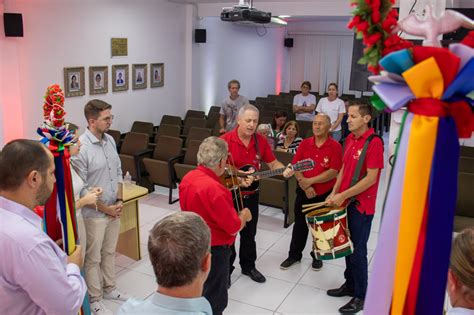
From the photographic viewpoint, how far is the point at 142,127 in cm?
827

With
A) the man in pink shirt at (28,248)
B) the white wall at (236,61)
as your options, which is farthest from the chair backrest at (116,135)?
the man in pink shirt at (28,248)

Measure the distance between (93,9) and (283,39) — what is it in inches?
388

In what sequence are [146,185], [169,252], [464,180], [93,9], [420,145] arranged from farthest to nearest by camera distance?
[93,9] < [146,185] < [464,180] < [169,252] < [420,145]

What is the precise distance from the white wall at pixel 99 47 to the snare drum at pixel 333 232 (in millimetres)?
4783

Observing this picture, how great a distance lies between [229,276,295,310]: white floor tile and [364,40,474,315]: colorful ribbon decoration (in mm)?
2745

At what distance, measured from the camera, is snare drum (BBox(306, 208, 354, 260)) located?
3584 millimetres

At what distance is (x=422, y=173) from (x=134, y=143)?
6.46 meters

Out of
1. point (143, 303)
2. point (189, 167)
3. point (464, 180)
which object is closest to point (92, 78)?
point (189, 167)

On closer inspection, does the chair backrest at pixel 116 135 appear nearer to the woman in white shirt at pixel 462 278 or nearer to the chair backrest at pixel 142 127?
the chair backrest at pixel 142 127

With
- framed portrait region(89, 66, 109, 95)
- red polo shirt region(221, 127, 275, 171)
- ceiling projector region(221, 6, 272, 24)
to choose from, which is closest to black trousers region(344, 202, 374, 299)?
red polo shirt region(221, 127, 275, 171)

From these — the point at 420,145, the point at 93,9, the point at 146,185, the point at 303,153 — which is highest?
the point at 93,9

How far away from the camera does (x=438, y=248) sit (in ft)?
3.98

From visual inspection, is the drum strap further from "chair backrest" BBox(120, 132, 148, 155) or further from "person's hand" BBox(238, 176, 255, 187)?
"chair backrest" BBox(120, 132, 148, 155)

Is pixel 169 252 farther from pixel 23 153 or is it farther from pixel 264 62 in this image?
pixel 264 62
